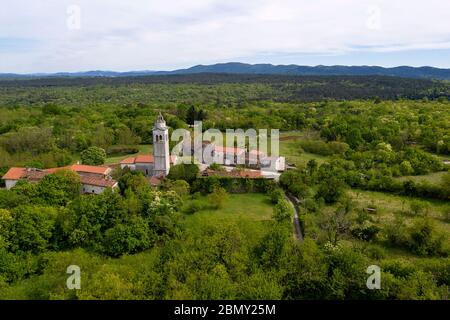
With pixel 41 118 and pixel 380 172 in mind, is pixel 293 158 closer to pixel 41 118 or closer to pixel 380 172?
pixel 380 172

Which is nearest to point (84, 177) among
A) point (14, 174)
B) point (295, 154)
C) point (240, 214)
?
point (14, 174)

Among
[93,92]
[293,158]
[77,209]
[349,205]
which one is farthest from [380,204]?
[93,92]

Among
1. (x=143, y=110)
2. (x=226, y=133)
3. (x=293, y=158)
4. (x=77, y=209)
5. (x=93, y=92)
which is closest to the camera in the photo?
(x=77, y=209)

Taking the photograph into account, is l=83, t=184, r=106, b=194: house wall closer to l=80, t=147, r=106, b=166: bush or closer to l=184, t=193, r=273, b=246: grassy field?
l=184, t=193, r=273, b=246: grassy field

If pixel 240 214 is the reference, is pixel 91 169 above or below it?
above

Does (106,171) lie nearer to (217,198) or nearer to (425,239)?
(217,198)
